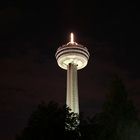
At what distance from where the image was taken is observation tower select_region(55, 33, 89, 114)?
134 m

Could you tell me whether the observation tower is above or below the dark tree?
→ above

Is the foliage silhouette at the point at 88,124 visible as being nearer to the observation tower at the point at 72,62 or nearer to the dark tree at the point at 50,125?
the dark tree at the point at 50,125

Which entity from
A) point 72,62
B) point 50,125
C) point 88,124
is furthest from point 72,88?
point 50,125

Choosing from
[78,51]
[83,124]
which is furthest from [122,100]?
[78,51]

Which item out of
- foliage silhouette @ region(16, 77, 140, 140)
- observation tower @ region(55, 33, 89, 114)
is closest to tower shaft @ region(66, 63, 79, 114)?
observation tower @ region(55, 33, 89, 114)

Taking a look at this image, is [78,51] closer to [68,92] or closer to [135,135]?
[68,92]

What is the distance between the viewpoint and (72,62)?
138500mm

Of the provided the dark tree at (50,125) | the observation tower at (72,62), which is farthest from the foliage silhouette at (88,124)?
the observation tower at (72,62)

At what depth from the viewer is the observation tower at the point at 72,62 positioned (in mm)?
133625

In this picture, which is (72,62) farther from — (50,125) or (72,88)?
(50,125)

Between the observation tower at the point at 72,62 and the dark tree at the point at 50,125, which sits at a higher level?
the observation tower at the point at 72,62

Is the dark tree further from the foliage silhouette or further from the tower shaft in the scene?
the tower shaft

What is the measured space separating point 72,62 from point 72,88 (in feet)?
30.0

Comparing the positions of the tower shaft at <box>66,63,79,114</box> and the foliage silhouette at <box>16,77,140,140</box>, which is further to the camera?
the tower shaft at <box>66,63,79,114</box>
